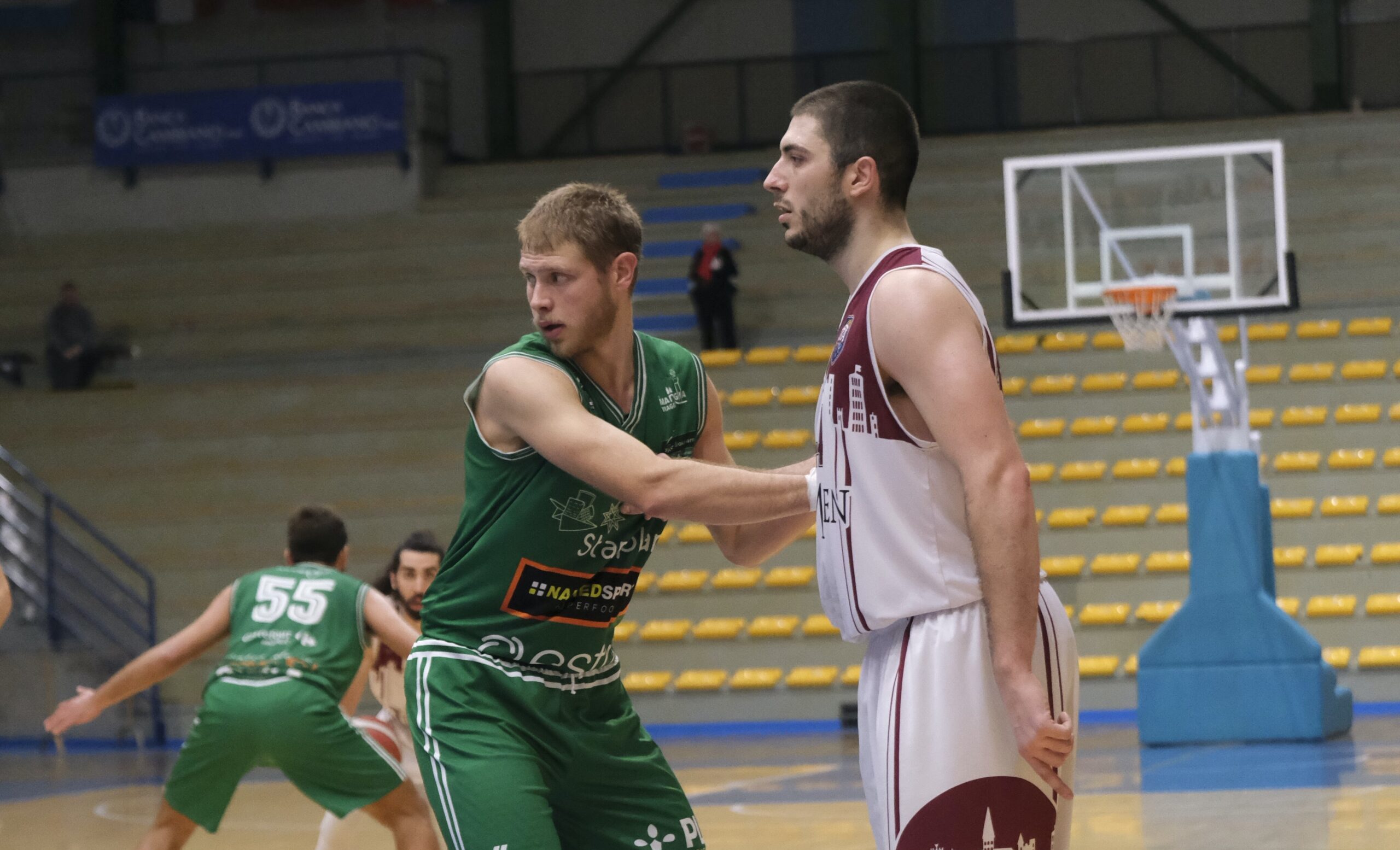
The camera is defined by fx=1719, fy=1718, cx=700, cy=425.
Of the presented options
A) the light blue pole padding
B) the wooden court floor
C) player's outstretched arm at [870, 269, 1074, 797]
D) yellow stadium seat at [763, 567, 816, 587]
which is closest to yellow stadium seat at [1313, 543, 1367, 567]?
the wooden court floor

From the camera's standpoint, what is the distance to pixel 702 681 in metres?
14.1

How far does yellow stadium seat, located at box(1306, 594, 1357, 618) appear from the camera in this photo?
13.4 meters

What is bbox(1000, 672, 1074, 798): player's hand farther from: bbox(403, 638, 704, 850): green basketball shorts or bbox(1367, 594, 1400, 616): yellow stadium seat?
bbox(1367, 594, 1400, 616): yellow stadium seat

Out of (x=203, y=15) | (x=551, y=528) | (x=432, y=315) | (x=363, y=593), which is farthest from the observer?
(x=203, y=15)

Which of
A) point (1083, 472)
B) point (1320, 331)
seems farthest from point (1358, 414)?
point (1083, 472)

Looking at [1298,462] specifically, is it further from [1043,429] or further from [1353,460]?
[1043,429]

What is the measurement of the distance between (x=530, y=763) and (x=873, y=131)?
1.41 metres

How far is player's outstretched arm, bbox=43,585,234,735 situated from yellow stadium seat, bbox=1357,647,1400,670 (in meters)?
9.74

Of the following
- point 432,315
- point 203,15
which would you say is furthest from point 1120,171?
point 203,15

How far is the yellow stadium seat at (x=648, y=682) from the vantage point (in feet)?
46.4

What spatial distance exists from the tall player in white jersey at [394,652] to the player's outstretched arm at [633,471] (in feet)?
11.9

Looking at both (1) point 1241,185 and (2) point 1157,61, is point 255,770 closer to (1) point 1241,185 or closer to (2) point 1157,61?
(1) point 1241,185

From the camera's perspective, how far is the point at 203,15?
23125mm

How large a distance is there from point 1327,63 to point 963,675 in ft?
65.9
